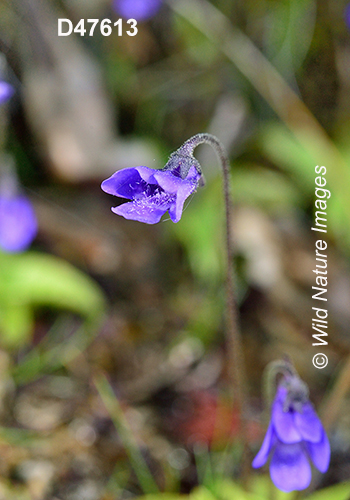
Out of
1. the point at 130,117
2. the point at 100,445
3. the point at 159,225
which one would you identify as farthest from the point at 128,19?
the point at 100,445

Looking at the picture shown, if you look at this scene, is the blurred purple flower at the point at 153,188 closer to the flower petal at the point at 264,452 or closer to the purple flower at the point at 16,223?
the flower petal at the point at 264,452

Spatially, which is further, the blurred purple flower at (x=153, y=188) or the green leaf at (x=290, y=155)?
the green leaf at (x=290, y=155)

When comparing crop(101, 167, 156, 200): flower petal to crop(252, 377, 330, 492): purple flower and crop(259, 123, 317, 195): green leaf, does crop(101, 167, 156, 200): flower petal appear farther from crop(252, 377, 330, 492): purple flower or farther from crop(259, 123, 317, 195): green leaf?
crop(259, 123, 317, 195): green leaf

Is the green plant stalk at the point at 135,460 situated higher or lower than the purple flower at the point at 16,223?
lower

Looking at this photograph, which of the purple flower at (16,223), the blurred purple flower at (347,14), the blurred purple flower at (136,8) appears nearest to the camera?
the purple flower at (16,223)

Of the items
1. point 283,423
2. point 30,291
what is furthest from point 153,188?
point 30,291

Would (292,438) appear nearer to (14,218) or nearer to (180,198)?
(180,198)

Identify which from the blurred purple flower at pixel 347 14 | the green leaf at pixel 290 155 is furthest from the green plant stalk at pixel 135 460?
the blurred purple flower at pixel 347 14

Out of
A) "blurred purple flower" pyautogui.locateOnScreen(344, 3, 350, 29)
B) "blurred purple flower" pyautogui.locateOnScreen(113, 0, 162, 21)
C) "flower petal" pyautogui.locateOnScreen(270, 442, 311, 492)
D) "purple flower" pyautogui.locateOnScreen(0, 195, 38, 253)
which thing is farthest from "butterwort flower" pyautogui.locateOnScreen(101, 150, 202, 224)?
"blurred purple flower" pyautogui.locateOnScreen(113, 0, 162, 21)
